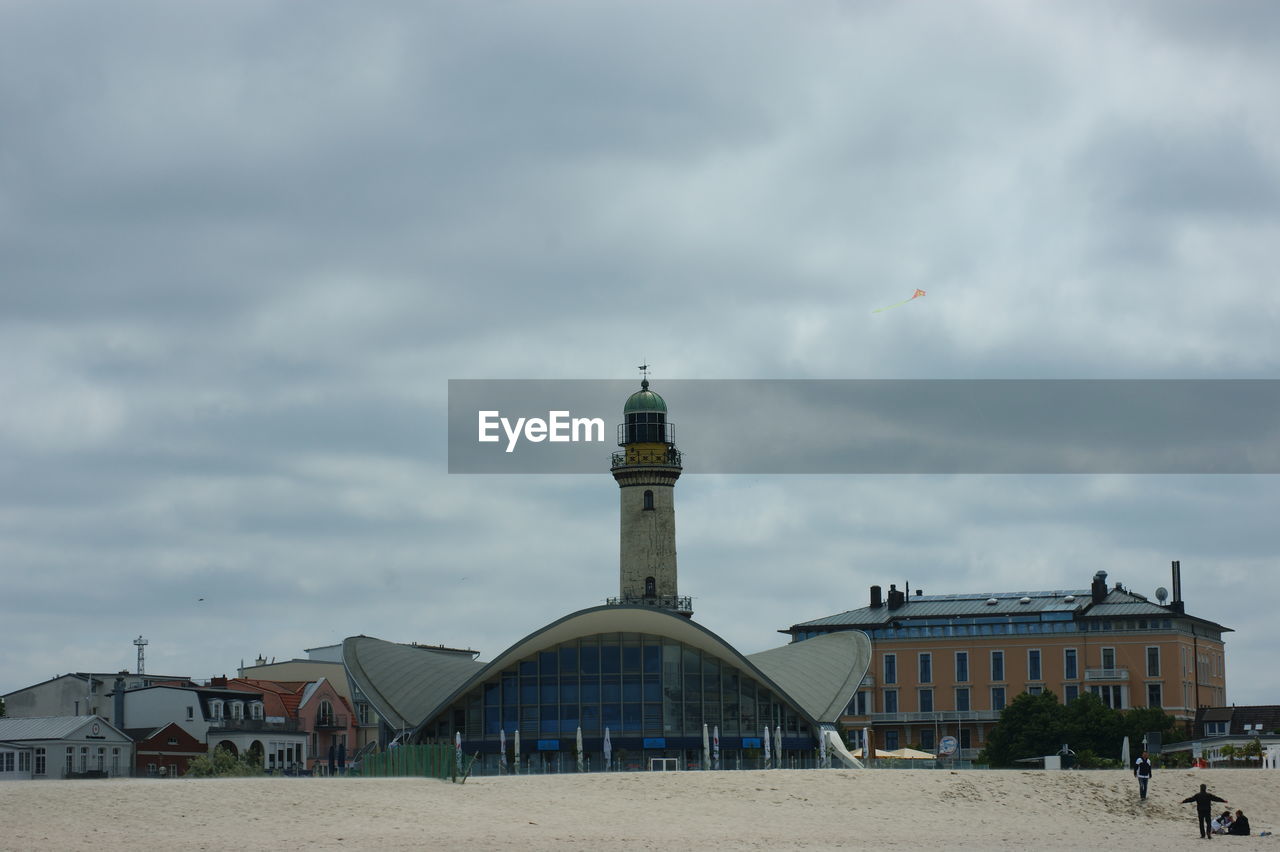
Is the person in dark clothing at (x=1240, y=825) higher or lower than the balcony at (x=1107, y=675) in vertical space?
lower

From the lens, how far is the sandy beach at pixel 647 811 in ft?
123

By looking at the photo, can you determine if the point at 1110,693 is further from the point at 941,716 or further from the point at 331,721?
the point at 331,721

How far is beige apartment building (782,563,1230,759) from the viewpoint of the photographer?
318ft

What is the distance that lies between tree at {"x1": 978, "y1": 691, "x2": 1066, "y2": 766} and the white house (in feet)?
122

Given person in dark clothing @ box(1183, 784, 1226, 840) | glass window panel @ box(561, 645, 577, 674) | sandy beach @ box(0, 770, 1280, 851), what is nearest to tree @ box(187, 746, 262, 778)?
glass window panel @ box(561, 645, 577, 674)

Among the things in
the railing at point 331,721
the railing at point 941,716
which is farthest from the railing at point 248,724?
the railing at point 941,716

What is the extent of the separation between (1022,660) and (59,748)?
5462 centimetres

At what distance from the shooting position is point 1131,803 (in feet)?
154

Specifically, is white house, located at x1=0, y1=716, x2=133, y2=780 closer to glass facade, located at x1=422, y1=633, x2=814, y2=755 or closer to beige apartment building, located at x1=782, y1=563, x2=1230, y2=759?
glass facade, located at x1=422, y1=633, x2=814, y2=755

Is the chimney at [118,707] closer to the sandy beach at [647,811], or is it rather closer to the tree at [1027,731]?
the sandy beach at [647,811]

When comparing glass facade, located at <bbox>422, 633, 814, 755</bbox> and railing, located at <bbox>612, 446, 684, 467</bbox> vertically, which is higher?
railing, located at <bbox>612, 446, 684, 467</bbox>

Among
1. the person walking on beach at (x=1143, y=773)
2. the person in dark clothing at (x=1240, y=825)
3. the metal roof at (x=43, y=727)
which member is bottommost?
the person in dark clothing at (x=1240, y=825)

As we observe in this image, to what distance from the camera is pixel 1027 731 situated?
261 feet

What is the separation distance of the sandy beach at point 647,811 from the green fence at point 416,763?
1.11m
